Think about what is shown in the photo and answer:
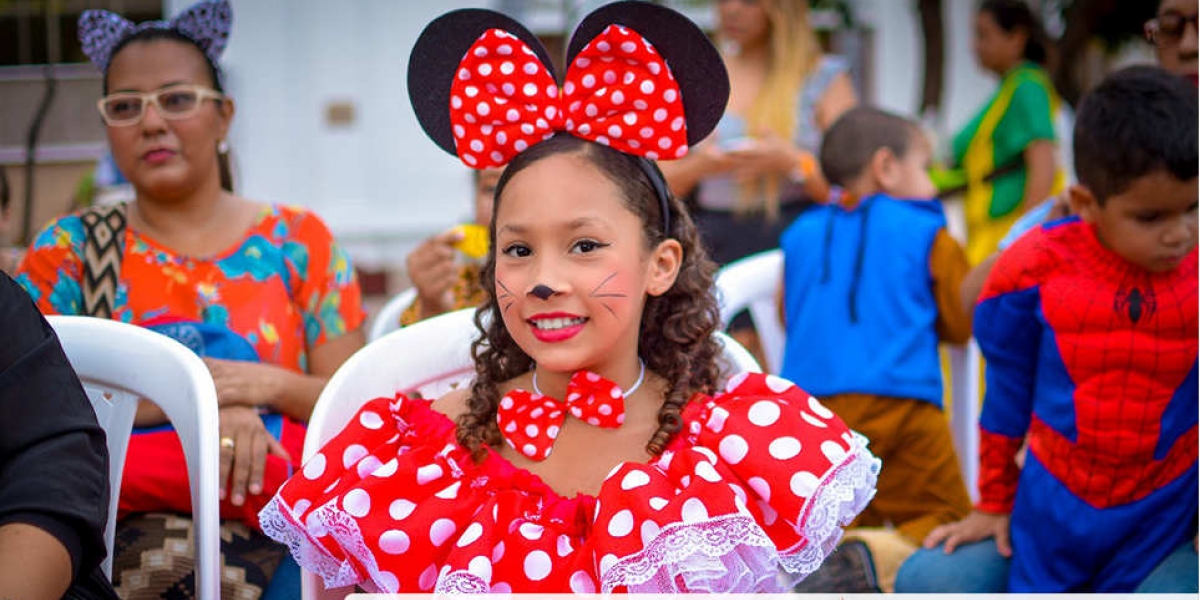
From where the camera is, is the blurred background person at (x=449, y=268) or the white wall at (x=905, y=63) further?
the white wall at (x=905, y=63)

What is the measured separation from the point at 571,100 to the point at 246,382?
2.83ft

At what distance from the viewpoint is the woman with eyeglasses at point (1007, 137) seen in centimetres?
468

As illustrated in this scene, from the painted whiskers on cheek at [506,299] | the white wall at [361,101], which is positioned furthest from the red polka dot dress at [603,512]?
the white wall at [361,101]

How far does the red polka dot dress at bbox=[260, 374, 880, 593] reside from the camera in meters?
1.55

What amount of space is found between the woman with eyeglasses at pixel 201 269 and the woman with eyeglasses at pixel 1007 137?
10.2 feet

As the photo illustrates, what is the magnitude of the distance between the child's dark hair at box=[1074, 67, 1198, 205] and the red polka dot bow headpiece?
712mm

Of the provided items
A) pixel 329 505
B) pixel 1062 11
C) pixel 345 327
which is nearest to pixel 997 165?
pixel 1062 11

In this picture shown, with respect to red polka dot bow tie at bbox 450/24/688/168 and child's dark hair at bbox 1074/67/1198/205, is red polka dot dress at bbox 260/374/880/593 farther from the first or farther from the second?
child's dark hair at bbox 1074/67/1198/205

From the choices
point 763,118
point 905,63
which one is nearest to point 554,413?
point 763,118

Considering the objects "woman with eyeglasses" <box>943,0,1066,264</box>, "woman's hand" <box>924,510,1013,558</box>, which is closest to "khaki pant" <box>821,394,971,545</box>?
"woman's hand" <box>924,510,1013,558</box>

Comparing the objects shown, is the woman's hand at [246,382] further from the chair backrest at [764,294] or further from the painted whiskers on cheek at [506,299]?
the chair backrest at [764,294]

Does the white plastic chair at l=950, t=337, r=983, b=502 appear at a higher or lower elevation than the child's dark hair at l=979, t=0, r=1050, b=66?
lower

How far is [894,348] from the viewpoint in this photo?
285cm

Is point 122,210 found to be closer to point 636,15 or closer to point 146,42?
point 146,42
